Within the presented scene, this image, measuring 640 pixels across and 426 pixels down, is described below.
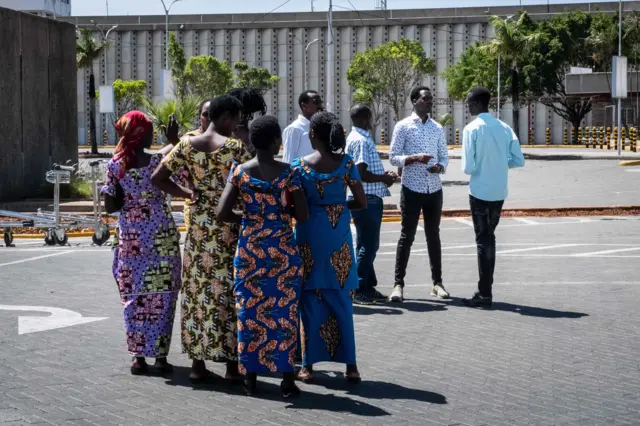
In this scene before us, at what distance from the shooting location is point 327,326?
7.62 m

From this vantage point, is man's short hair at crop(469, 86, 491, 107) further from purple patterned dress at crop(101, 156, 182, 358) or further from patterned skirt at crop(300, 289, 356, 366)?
purple patterned dress at crop(101, 156, 182, 358)

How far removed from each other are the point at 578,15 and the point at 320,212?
248 ft

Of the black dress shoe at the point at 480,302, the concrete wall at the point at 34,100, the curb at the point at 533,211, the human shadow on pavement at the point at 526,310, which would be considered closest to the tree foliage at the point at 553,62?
the concrete wall at the point at 34,100

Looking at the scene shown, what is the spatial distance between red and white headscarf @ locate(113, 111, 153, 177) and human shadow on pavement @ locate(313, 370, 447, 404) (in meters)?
1.92

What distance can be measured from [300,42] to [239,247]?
86118 millimetres

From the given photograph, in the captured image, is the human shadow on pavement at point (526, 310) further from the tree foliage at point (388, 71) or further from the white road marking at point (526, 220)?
the tree foliage at point (388, 71)

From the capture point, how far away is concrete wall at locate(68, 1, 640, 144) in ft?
297

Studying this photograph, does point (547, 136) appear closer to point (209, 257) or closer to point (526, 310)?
point (526, 310)

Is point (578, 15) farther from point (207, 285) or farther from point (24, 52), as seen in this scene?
point (207, 285)

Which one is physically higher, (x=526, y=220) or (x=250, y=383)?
(x=526, y=220)

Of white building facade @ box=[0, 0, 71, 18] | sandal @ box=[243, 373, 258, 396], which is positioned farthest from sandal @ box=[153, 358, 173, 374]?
white building facade @ box=[0, 0, 71, 18]

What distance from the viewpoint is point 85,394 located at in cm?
732

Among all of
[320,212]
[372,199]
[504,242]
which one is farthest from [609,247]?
[320,212]

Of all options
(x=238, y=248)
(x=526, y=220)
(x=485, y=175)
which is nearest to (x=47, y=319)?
(x=238, y=248)
